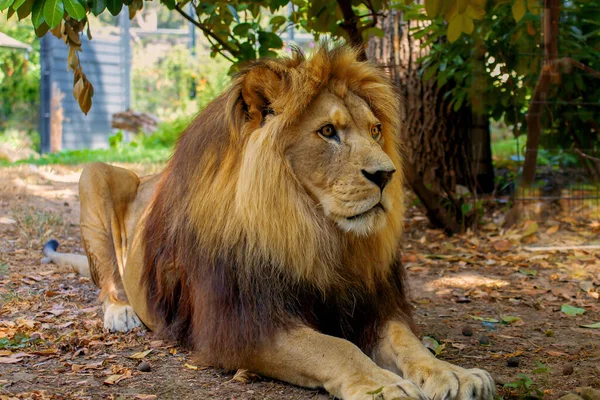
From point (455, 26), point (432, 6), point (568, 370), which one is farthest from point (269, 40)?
point (568, 370)

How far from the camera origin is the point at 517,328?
12.5ft

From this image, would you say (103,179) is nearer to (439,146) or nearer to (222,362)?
(222,362)

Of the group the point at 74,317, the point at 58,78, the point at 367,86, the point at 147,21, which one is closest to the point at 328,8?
the point at 367,86

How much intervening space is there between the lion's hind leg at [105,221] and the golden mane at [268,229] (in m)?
0.98

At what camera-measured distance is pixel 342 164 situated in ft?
9.12

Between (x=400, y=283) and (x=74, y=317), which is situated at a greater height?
(x=400, y=283)

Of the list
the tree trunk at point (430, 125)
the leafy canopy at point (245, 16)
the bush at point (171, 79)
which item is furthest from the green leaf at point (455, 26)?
the bush at point (171, 79)

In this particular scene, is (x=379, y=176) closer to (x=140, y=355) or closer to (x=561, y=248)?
(x=140, y=355)

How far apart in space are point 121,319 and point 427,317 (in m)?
1.62

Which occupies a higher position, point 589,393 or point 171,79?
point 171,79

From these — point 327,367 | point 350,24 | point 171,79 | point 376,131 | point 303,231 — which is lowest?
point 327,367

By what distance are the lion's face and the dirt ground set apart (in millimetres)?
686

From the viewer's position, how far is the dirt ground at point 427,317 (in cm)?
284

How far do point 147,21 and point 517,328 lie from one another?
83.6 feet
